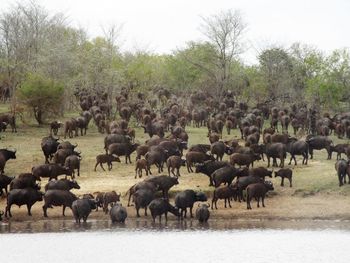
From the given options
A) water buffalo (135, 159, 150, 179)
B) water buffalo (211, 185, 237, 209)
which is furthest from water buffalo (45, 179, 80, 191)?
water buffalo (211, 185, 237, 209)

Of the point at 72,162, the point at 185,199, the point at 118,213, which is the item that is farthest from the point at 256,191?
the point at 72,162

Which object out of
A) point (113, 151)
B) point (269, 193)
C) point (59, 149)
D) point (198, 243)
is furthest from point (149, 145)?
point (198, 243)

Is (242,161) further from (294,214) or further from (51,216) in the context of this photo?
(51,216)

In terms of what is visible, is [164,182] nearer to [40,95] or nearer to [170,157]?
[170,157]

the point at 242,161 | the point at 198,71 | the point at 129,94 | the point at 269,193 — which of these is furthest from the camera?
the point at 198,71

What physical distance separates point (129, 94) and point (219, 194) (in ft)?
111

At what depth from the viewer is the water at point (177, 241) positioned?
21.4m

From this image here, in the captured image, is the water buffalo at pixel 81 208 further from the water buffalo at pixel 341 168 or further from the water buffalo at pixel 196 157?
the water buffalo at pixel 341 168

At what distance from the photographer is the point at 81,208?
26.4m

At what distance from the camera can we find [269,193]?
29812 mm

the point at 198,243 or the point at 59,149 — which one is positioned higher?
the point at 59,149

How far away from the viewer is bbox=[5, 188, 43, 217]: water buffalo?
27.4 m

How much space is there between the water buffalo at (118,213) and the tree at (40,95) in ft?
74.0

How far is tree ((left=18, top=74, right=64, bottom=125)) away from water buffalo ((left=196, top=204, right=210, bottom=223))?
2334 centimetres
